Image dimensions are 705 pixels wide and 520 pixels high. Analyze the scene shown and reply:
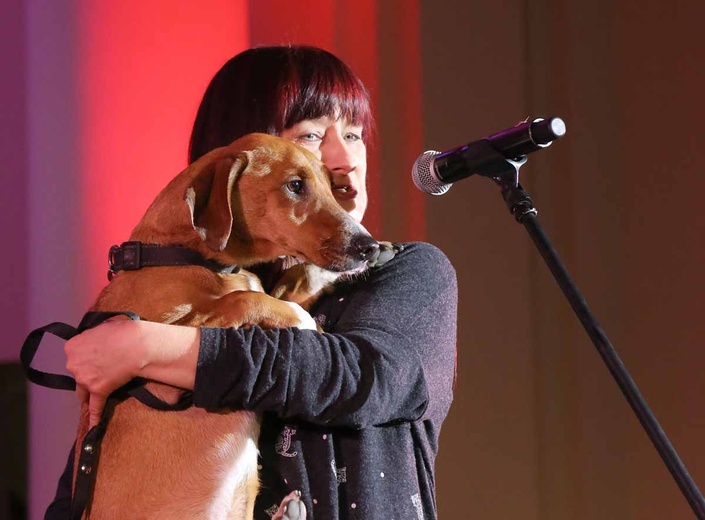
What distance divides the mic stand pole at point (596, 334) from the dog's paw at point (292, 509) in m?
0.55

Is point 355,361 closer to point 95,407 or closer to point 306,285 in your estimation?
point 306,285

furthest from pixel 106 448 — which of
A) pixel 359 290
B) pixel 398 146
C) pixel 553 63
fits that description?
pixel 553 63

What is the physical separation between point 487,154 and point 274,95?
2.19ft

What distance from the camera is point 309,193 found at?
156 cm

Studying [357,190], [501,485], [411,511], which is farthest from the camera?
[501,485]

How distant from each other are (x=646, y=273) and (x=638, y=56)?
0.67m

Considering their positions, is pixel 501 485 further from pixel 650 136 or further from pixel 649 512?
pixel 650 136

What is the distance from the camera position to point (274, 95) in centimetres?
171

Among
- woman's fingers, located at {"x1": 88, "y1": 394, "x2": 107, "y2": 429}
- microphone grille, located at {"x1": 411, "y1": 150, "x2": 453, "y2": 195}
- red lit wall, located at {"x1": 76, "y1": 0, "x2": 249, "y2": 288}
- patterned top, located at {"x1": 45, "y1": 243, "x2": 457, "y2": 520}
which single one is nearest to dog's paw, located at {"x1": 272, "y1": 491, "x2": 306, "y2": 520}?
patterned top, located at {"x1": 45, "y1": 243, "x2": 457, "y2": 520}

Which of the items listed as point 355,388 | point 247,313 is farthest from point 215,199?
point 355,388

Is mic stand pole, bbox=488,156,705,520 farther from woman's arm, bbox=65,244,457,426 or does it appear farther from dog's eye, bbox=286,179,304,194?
dog's eye, bbox=286,179,304,194

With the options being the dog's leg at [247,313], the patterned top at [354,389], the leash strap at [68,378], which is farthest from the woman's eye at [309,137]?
Answer: the leash strap at [68,378]

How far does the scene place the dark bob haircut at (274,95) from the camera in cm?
171

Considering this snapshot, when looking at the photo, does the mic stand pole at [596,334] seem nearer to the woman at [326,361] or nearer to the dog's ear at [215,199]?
the woman at [326,361]
